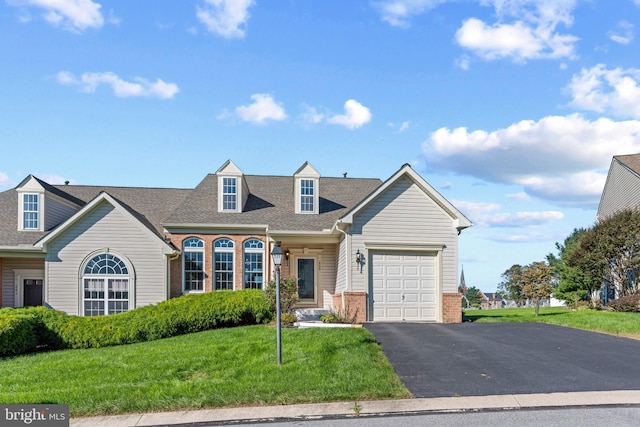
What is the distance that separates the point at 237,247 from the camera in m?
22.9

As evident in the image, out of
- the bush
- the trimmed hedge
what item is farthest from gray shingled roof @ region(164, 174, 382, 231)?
the bush

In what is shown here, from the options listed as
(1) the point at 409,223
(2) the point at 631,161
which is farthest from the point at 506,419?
(2) the point at 631,161

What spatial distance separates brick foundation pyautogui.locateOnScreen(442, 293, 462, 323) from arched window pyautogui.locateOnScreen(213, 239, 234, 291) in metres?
8.79

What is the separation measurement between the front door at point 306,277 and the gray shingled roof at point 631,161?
19.0 m

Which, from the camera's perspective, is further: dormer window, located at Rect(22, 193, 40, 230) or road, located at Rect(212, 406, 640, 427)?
dormer window, located at Rect(22, 193, 40, 230)

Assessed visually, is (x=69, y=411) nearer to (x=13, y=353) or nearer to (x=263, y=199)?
(x=13, y=353)

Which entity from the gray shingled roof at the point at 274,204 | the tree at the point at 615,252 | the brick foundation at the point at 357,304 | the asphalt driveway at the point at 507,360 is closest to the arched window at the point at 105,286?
the gray shingled roof at the point at 274,204

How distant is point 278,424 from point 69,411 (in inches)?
142

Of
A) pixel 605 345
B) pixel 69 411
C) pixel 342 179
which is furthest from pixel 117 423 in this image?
pixel 342 179

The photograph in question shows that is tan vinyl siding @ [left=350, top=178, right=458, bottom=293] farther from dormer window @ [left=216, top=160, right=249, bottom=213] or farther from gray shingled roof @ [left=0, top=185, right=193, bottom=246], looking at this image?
gray shingled roof @ [left=0, top=185, right=193, bottom=246]

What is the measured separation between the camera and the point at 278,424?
8.22 meters

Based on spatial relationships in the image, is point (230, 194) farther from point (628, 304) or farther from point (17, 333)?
point (628, 304)

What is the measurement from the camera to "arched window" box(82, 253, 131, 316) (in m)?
20.7

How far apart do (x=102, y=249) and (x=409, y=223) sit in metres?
11.7
